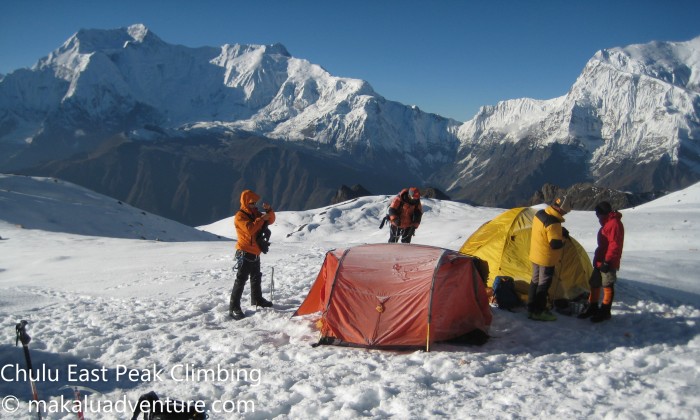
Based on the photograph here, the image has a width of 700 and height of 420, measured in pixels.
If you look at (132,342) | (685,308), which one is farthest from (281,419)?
(685,308)

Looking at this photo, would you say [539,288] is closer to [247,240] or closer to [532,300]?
[532,300]

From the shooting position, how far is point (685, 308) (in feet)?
36.1

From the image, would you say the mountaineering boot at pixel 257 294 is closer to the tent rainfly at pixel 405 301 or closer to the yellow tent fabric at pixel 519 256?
→ the tent rainfly at pixel 405 301

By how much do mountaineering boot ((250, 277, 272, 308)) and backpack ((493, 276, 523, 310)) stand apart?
5.43 m

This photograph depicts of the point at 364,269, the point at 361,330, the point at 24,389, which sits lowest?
the point at 24,389

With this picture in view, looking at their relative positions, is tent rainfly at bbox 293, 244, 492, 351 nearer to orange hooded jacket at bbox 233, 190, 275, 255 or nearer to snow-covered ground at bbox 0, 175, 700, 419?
snow-covered ground at bbox 0, 175, 700, 419

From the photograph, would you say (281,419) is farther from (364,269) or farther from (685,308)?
(685,308)

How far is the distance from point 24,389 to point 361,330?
18.5ft

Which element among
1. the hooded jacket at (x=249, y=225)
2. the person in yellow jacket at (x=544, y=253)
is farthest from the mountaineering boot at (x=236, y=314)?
the person in yellow jacket at (x=544, y=253)

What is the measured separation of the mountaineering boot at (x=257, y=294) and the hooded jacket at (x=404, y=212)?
5.66 m

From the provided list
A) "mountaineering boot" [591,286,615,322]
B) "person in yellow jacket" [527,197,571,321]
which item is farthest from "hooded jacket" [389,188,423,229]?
"mountaineering boot" [591,286,615,322]

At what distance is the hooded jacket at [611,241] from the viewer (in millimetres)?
10109

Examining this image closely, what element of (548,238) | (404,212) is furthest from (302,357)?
(404,212)

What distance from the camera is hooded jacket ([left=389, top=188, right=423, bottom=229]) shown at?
16.0 m
